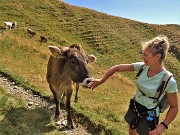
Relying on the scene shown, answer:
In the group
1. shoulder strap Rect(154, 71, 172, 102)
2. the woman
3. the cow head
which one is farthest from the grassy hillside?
shoulder strap Rect(154, 71, 172, 102)

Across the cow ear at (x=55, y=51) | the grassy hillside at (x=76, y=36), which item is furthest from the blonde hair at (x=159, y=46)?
the grassy hillside at (x=76, y=36)

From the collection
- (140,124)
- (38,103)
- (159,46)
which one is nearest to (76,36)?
(38,103)

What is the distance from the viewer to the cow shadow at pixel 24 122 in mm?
11406

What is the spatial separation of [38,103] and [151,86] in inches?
388

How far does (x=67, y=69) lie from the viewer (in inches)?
462

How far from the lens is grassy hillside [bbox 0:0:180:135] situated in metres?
29.8

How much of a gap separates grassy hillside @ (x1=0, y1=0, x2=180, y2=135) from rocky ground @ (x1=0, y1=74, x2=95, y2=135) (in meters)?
2.76

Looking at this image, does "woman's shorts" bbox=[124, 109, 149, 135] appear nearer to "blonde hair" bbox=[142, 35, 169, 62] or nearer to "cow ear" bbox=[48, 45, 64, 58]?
"blonde hair" bbox=[142, 35, 169, 62]

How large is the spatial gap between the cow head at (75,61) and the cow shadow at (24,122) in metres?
2.41

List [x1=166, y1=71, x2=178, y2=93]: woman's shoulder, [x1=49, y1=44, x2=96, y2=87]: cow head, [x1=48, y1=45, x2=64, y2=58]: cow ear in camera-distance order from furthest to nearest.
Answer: [x1=48, y1=45, x2=64, y2=58]: cow ear → [x1=49, y1=44, x2=96, y2=87]: cow head → [x1=166, y1=71, x2=178, y2=93]: woman's shoulder

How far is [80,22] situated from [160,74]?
254ft

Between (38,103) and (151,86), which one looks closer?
(151,86)

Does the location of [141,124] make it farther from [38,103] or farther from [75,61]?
Answer: [38,103]

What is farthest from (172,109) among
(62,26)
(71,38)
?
(62,26)
